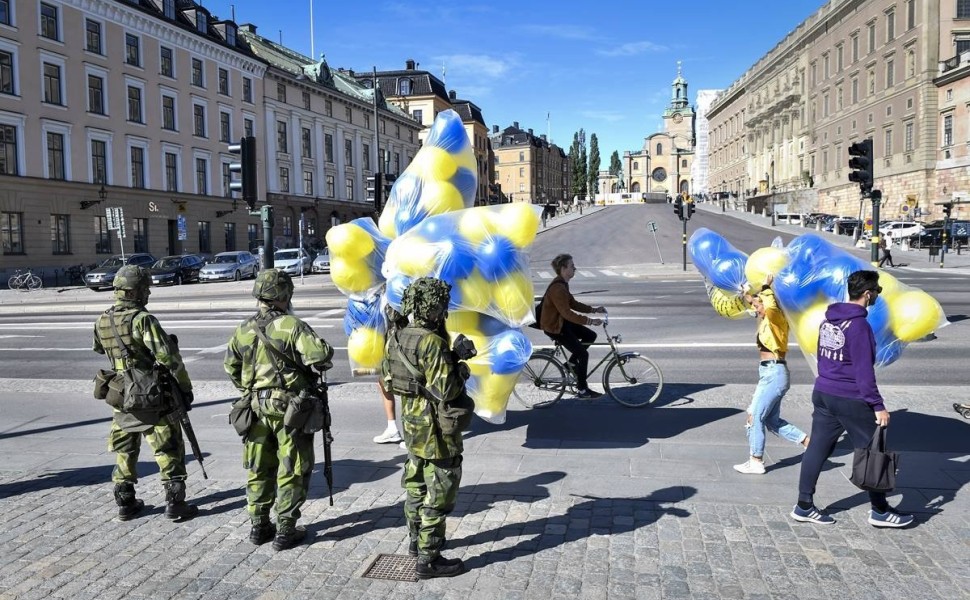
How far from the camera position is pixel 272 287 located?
4.55 m

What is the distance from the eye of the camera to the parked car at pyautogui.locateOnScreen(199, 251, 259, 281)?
33062 mm

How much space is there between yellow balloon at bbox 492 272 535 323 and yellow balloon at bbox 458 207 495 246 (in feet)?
1.26

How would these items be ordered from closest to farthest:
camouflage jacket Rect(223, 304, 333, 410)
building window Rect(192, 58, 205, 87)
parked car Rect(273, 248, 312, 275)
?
camouflage jacket Rect(223, 304, 333, 410) < parked car Rect(273, 248, 312, 275) < building window Rect(192, 58, 205, 87)

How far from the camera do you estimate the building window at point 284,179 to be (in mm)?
53381

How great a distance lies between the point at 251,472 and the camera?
4637 millimetres

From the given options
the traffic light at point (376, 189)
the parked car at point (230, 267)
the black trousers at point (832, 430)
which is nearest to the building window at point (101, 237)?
the parked car at point (230, 267)

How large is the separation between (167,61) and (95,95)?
6.06 m

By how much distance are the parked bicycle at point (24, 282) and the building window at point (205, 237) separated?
15.1 meters

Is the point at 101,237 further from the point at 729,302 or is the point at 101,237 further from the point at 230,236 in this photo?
the point at 729,302

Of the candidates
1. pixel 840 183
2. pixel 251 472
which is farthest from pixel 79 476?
pixel 840 183

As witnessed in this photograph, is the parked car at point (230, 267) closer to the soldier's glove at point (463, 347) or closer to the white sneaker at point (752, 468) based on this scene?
the white sneaker at point (752, 468)

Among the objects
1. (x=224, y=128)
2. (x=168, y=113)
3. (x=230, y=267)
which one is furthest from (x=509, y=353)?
(x=224, y=128)

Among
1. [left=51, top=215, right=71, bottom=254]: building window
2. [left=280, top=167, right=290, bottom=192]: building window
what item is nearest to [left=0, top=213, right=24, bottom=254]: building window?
[left=51, top=215, right=71, bottom=254]: building window

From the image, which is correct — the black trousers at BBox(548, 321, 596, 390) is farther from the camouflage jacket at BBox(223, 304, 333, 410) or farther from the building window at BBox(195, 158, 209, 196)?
the building window at BBox(195, 158, 209, 196)
